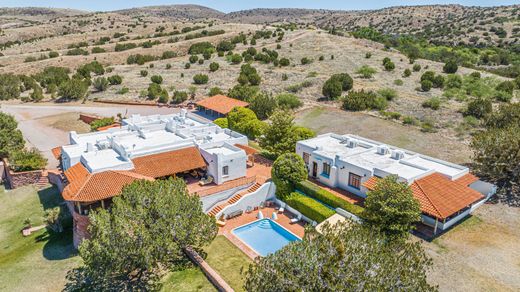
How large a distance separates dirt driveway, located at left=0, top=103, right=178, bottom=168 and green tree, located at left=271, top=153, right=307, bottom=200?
26.3 metres

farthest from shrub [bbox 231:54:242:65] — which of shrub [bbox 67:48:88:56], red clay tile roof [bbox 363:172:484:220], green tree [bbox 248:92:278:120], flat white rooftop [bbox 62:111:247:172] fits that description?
red clay tile roof [bbox 363:172:484:220]

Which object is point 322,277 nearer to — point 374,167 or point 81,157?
point 374,167

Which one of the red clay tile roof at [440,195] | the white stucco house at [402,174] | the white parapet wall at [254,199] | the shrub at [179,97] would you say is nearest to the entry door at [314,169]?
the white stucco house at [402,174]

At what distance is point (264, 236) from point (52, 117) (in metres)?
44.7

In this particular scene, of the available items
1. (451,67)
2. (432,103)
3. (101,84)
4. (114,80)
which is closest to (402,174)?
(432,103)

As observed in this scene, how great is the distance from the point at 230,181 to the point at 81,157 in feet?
39.3

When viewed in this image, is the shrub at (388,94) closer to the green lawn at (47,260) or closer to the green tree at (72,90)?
the green lawn at (47,260)

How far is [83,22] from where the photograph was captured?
15125 centimetres

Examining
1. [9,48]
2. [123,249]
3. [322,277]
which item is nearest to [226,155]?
[123,249]

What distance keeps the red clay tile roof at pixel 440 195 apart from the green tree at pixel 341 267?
1170 centimetres

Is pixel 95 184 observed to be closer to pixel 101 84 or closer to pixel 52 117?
pixel 52 117

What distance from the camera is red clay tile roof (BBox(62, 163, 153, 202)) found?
24431 millimetres

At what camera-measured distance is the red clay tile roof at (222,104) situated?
52.4m

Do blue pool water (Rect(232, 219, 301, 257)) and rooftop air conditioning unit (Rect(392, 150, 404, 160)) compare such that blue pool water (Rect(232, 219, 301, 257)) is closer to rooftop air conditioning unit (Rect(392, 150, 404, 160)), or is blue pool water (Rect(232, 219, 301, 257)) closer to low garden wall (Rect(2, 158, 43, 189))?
rooftop air conditioning unit (Rect(392, 150, 404, 160))
